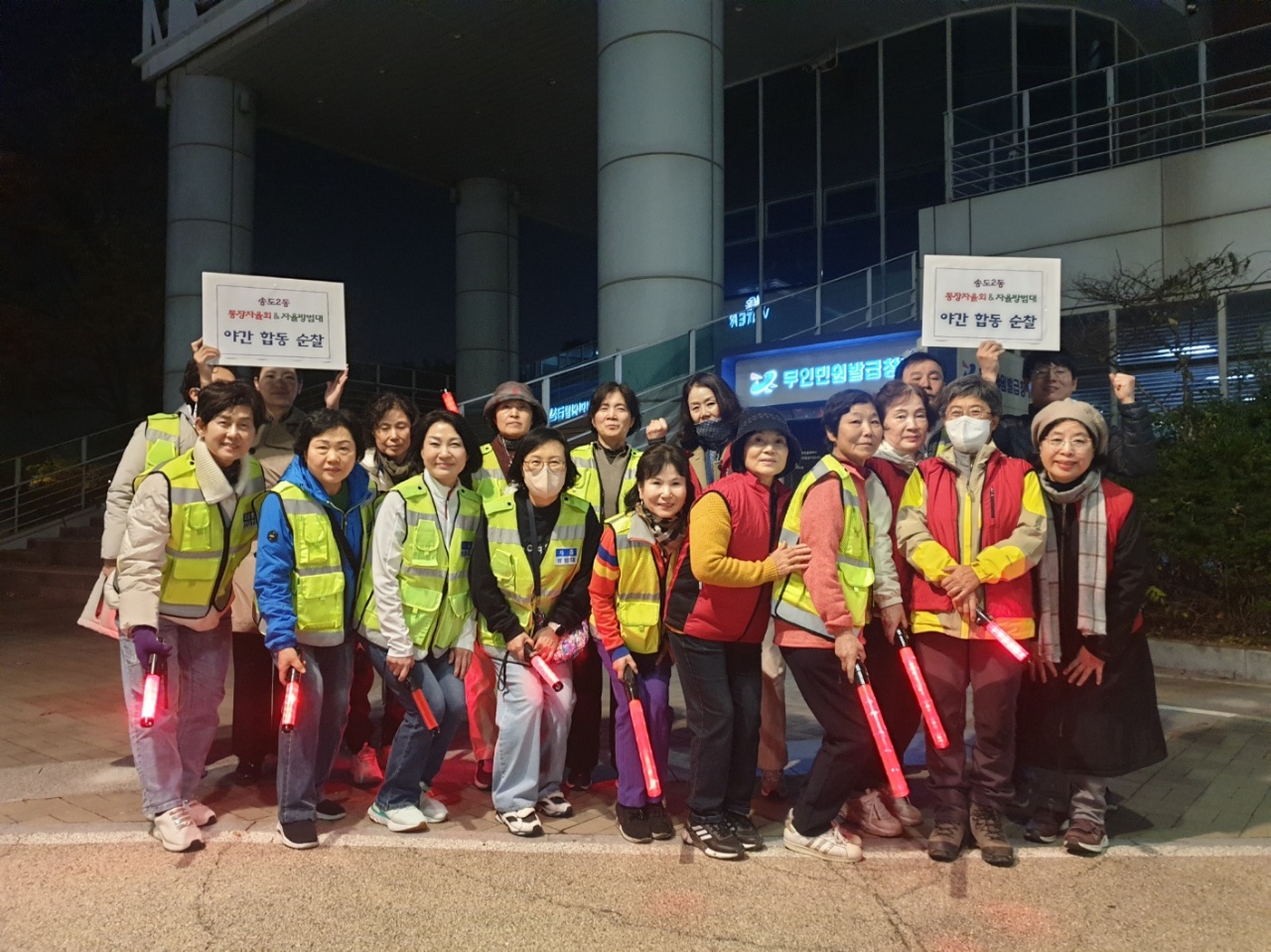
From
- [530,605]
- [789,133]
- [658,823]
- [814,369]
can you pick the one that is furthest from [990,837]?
[789,133]

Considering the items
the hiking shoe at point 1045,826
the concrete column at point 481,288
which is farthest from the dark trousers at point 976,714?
the concrete column at point 481,288

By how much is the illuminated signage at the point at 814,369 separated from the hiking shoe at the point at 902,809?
22.4 feet

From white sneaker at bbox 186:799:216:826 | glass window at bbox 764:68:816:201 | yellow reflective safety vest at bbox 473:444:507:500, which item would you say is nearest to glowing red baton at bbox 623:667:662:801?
→ yellow reflective safety vest at bbox 473:444:507:500

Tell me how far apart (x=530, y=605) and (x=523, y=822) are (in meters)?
0.88

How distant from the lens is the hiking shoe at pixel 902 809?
4.14 m

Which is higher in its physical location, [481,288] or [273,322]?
[481,288]

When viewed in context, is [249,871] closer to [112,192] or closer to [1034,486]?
[1034,486]

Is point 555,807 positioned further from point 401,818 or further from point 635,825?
point 401,818

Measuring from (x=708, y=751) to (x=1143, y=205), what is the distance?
38.5 feet

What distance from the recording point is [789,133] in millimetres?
20078

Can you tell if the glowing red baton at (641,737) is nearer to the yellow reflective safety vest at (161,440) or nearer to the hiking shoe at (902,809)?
the hiking shoe at (902,809)

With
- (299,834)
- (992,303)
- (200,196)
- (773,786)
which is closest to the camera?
(299,834)

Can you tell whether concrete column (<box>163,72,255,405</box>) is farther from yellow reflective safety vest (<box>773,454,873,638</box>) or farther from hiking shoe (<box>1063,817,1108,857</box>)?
hiking shoe (<box>1063,817,1108,857</box>)

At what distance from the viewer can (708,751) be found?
3.84 meters
